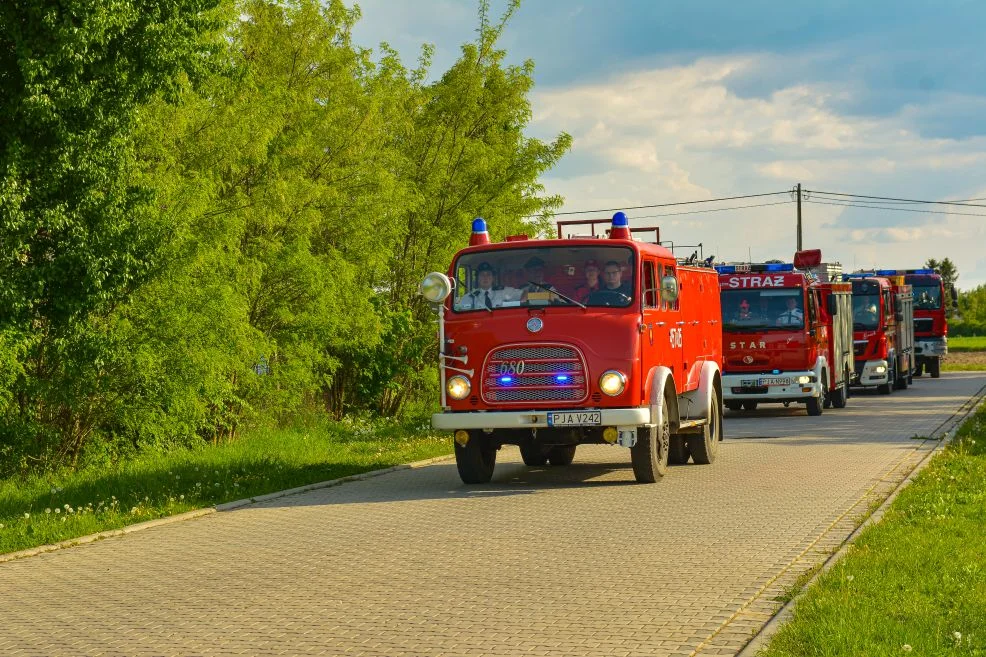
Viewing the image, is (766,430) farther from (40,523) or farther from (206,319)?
(40,523)

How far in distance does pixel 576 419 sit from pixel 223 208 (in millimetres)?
7205

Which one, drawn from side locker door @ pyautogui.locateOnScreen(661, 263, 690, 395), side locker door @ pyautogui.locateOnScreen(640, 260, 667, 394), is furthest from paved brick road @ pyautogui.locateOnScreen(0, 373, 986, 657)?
side locker door @ pyautogui.locateOnScreen(640, 260, 667, 394)

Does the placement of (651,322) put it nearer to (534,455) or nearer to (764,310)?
(534,455)

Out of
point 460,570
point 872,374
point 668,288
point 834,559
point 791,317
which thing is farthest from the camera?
point 872,374

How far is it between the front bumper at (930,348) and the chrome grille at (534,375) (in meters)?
35.9

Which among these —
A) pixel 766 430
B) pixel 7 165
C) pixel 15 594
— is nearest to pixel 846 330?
pixel 766 430

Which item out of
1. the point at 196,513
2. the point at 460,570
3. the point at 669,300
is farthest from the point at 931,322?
the point at 460,570

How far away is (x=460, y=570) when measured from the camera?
10023 mm

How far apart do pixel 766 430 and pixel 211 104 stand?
11130 mm

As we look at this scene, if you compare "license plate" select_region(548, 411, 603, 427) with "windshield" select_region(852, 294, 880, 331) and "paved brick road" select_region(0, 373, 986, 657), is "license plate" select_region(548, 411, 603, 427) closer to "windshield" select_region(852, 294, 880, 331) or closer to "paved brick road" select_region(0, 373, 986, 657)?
"paved brick road" select_region(0, 373, 986, 657)

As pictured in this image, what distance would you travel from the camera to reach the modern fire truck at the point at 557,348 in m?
15.0

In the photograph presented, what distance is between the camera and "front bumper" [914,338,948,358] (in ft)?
158

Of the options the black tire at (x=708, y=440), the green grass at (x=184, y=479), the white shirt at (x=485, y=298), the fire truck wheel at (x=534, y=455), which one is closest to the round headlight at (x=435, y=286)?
the white shirt at (x=485, y=298)

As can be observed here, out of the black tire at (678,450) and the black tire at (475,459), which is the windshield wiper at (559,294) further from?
the black tire at (678,450)
